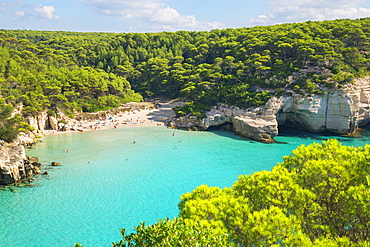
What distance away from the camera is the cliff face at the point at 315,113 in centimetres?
3659

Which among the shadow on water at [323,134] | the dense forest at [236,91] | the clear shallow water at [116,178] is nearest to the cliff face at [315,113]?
the shadow on water at [323,134]

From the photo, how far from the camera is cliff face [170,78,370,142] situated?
120 feet

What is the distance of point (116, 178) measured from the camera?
79.6 feet

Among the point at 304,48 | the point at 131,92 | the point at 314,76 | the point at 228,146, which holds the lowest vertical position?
the point at 228,146

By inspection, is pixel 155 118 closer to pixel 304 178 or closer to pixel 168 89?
pixel 168 89

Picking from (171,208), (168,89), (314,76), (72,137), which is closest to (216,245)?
(171,208)

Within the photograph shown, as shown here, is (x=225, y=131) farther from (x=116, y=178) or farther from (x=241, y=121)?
(x=116, y=178)

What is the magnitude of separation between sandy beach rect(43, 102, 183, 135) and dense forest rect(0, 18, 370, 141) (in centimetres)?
410

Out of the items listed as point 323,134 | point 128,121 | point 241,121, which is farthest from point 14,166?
point 323,134

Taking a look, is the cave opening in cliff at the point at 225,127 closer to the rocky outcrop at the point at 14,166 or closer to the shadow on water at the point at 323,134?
the shadow on water at the point at 323,134

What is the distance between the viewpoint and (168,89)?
211 ft

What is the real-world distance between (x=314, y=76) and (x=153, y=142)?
2648cm

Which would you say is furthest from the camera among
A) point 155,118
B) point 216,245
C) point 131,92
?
point 131,92

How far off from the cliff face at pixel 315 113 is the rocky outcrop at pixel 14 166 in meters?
27.4
